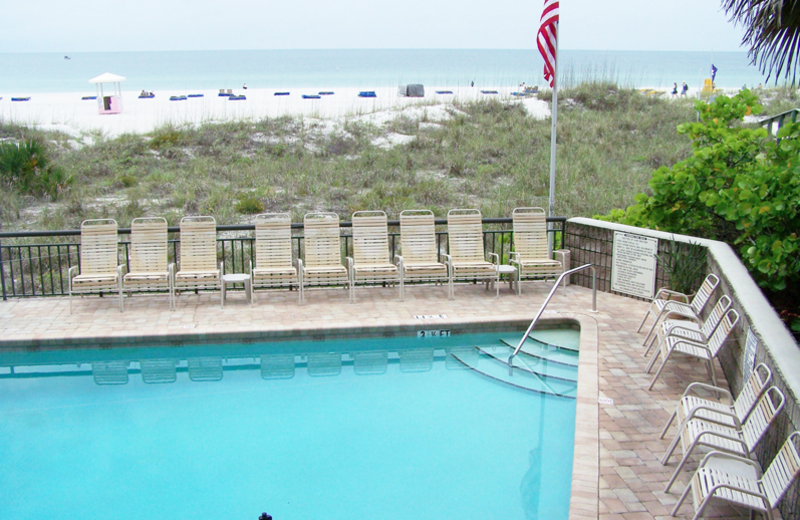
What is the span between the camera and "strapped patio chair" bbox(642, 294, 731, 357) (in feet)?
21.1

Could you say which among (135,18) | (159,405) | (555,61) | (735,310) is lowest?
(159,405)

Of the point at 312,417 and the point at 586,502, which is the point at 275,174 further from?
the point at 586,502

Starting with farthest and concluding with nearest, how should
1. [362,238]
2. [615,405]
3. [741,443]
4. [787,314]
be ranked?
[362,238]
[787,314]
[615,405]
[741,443]

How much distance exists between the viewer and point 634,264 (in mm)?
9164

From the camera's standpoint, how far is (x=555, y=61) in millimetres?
10078

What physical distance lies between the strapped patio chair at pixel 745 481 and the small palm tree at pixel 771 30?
269 cm

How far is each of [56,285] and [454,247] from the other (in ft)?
22.9

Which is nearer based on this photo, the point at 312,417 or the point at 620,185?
the point at 312,417

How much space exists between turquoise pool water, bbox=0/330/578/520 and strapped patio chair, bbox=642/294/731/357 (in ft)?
3.89

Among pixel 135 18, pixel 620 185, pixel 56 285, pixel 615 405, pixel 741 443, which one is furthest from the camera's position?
pixel 135 18

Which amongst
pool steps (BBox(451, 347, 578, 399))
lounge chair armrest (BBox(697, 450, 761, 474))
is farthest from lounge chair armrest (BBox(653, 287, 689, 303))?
lounge chair armrest (BBox(697, 450, 761, 474))

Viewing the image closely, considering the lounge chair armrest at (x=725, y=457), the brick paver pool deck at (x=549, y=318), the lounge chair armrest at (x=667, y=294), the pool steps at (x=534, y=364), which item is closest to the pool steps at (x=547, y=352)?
the pool steps at (x=534, y=364)

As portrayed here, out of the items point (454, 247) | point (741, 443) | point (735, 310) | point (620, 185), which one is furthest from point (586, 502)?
point (620, 185)

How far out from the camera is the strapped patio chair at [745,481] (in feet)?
12.5
